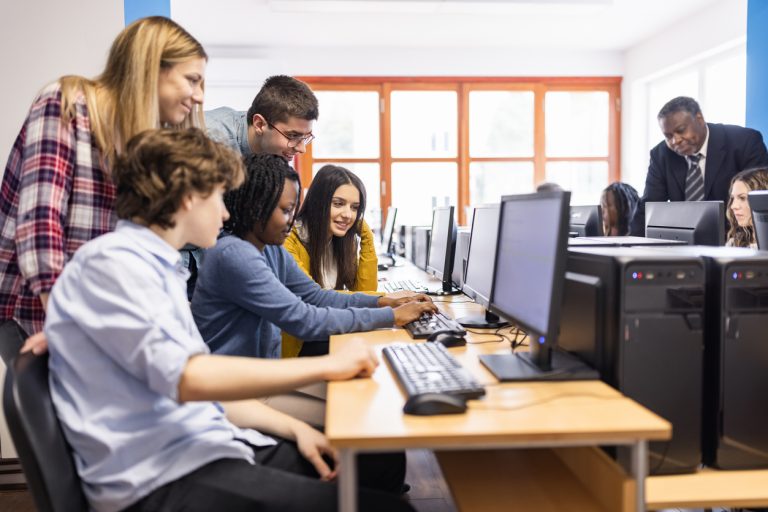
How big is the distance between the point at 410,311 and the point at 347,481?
0.97 metres

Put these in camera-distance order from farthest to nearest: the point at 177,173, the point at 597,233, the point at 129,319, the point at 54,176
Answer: the point at 597,233 → the point at 54,176 → the point at 177,173 → the point at 129,319

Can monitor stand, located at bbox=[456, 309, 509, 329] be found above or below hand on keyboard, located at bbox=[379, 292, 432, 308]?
below

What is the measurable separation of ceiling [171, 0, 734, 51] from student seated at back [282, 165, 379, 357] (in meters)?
2.71

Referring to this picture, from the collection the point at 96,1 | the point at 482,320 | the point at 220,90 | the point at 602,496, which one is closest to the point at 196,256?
the point at 482,320

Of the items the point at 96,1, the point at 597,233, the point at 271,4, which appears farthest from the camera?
the point at 271,4

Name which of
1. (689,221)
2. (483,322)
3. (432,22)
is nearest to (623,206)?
(689,221)

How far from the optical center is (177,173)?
118 cm

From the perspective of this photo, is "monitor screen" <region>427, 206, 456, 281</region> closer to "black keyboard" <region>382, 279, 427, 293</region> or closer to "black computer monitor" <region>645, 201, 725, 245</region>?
"black keyboard" <region>382, 279, 427, 293</region>

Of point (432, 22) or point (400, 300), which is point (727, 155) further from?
point (432, 22)

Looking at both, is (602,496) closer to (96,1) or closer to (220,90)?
(96,1)

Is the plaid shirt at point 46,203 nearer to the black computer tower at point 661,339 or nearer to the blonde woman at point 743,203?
the black computer tower at point 661,339

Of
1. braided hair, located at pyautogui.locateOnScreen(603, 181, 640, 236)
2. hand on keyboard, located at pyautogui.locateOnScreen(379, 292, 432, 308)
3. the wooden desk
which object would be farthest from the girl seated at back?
braided hair, located at pyautogui.locateOnScreen(603, 181, 640, 236)

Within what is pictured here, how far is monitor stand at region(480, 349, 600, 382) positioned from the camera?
4.35ft

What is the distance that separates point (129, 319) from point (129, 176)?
298 millimetres
